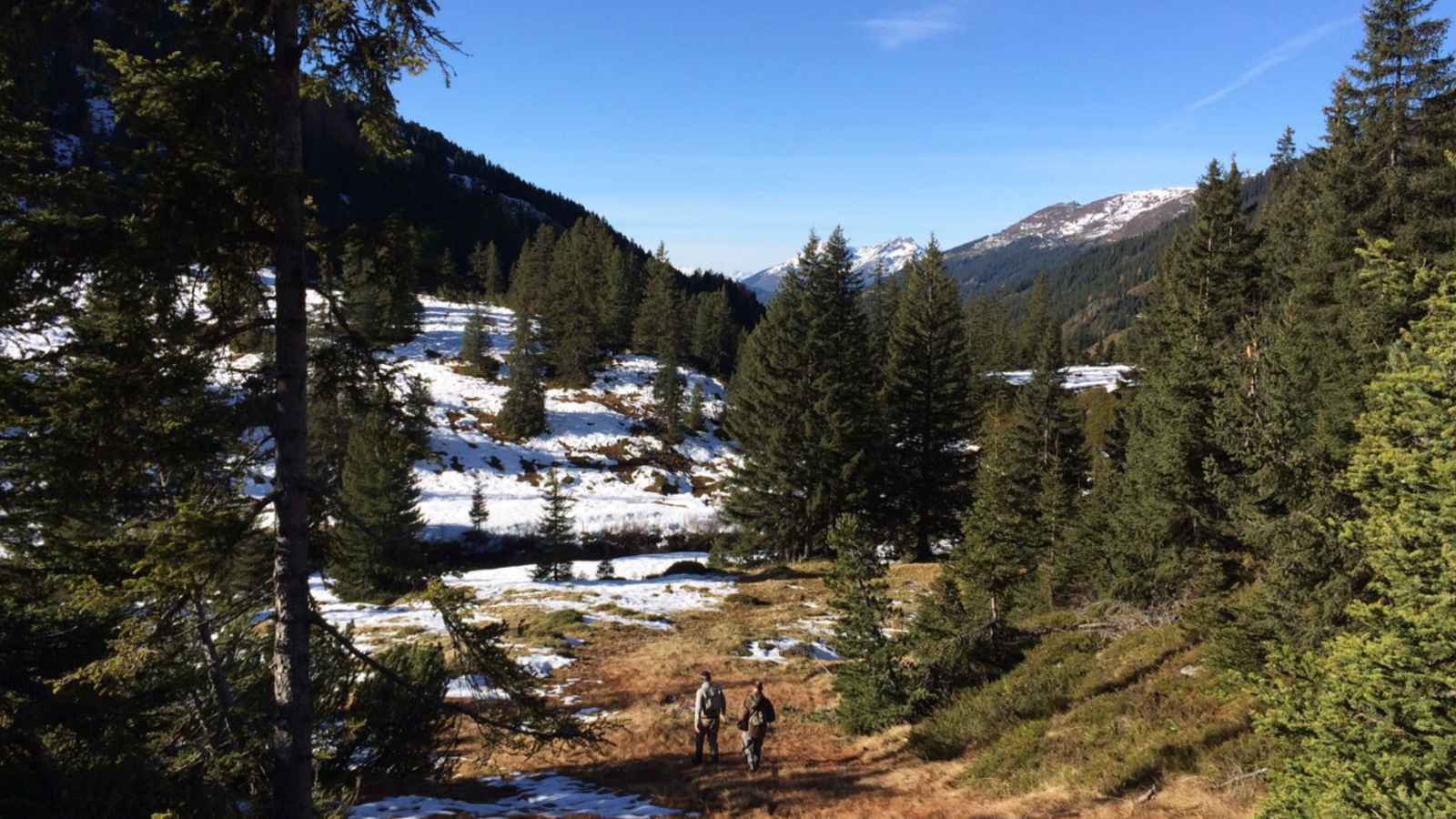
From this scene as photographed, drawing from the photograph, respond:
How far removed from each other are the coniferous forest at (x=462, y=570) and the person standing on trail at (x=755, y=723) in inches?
18.6

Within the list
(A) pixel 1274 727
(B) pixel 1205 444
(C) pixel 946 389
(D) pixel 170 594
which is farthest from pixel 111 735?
(C) pixel 946 389

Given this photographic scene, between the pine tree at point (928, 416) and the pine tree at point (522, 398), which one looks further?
the pine tree at point (522, 398)

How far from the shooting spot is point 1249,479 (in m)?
10.0

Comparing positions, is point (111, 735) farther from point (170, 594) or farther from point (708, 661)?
point (708, 661)

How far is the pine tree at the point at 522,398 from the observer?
2367 inches

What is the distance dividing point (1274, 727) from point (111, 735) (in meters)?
11.9

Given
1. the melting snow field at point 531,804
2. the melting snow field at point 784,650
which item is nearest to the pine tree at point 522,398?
the melting snow field at point 784,650

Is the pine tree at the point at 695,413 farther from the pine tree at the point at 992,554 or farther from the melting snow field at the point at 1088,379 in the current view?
the pine tree at the point at 992,554

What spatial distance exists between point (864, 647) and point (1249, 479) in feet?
23.8

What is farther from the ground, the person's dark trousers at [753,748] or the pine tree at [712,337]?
the pine tree at [712,337]

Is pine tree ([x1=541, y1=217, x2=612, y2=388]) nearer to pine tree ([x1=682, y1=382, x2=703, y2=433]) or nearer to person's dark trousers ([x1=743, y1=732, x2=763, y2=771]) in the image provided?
pine tree ([x1=682, y1=382, x2=703, y2=433])

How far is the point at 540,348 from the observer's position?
70.6m

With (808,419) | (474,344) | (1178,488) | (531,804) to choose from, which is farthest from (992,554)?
(474,344)

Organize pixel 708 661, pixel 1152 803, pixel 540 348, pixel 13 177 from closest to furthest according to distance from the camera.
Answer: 1. pixel 13 177
2. pixel 1152 803
3. pixel 708 661
4. pixel 540 348
